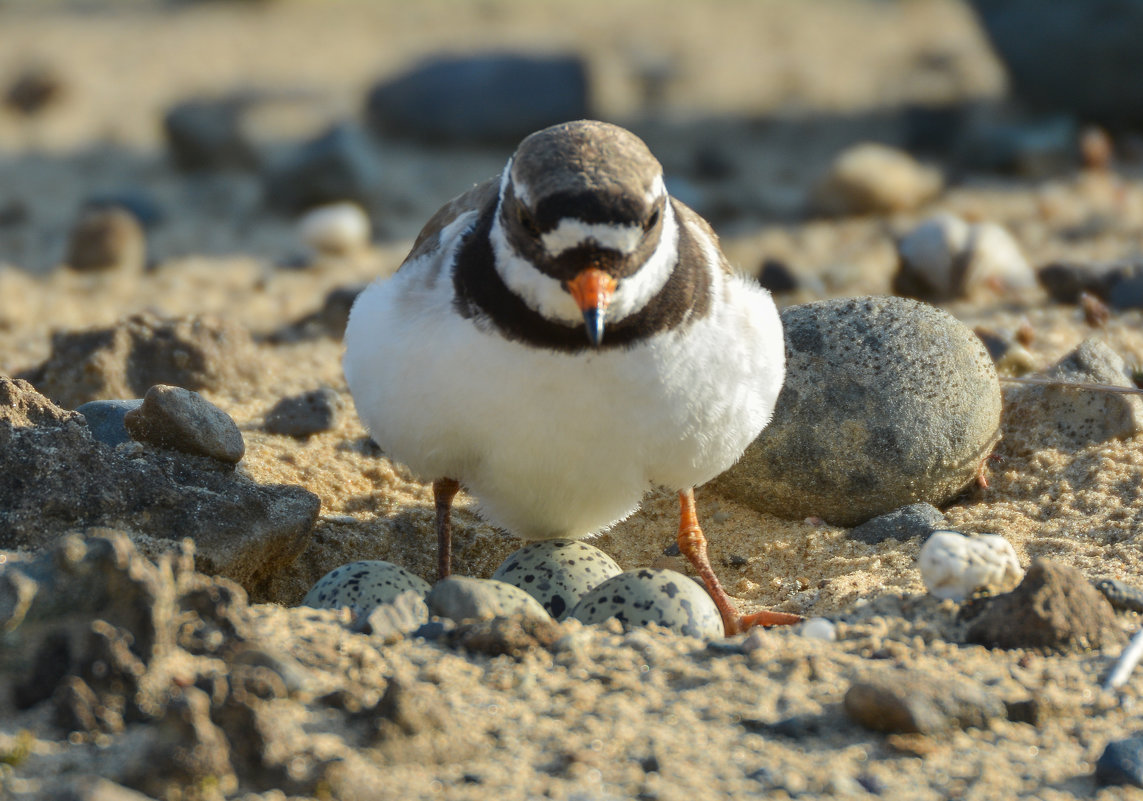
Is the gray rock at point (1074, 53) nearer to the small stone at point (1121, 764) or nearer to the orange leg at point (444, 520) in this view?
the orange leg at point (444, 520)

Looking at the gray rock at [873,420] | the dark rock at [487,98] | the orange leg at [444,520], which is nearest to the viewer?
the orange leg at [444,520]

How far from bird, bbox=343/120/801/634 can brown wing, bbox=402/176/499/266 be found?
0.09 feet

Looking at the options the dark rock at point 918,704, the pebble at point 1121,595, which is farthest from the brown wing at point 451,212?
the pebble at point 1121,595

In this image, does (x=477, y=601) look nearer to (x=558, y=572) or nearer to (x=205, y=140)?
(x=558, y=572)

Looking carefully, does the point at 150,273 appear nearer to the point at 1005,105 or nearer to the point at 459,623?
the point at 459,623

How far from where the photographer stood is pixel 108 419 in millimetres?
4695

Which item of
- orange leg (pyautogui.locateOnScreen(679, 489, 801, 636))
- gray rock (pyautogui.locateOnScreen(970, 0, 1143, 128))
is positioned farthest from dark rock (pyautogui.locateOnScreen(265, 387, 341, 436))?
gray rock (pyautogui.locateOnScreen(970, 0, 1143, 128))

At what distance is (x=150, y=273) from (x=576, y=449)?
4.96 meters

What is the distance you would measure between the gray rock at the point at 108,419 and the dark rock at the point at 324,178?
4.56 m

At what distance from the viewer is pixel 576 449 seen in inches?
154

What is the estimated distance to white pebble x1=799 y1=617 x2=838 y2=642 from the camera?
145 inches

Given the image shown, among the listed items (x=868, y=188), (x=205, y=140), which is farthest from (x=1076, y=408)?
(x=205, y=140)

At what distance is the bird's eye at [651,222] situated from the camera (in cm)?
369

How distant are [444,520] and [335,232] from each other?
419cm
